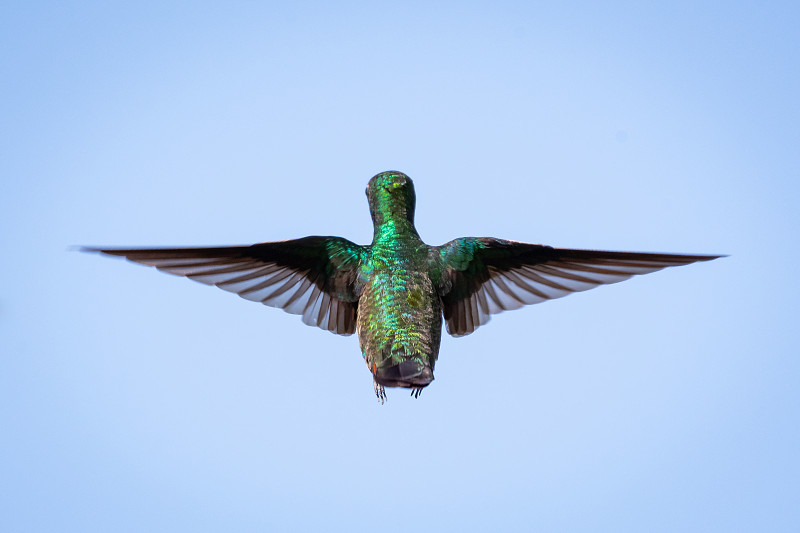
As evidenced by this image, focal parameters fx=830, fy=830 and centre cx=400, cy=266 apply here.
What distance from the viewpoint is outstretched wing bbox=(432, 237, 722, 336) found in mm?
2590

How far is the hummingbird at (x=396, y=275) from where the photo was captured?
2346 mm

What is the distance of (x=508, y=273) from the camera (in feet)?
9.15

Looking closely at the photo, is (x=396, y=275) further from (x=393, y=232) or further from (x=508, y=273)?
(x=508, y=273)

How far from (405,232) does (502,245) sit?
1.03 ft

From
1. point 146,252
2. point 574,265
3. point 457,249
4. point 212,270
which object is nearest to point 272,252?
point 212,270

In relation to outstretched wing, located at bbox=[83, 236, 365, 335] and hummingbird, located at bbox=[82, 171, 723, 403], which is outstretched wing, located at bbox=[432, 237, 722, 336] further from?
outstretched wing, located at bbox=[83, 236, 365, 335]

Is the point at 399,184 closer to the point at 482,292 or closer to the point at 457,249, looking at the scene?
the point at 457,249

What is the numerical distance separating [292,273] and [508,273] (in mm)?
721

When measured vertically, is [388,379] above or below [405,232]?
below

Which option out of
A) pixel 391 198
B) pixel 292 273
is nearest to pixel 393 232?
pixel 391 198

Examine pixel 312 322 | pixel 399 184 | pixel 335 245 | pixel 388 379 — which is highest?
pixel 399 184

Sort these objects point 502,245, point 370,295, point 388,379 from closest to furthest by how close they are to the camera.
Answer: point 388,379 < point 370,295 < point 502,245

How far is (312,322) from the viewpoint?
107 inches

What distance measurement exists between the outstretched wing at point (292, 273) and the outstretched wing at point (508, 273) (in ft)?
0.97
